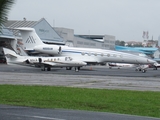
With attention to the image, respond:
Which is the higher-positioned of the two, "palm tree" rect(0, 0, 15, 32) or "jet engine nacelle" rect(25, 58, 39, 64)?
"palm tree" rect(0, 0, 15, 32)

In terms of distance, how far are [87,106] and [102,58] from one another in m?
45.9

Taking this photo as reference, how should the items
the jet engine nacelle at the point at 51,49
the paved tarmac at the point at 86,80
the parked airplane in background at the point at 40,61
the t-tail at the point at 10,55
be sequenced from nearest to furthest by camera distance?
the paved tarmac at the point at 86,80, the parked airplane in background at the point at 40,61, the t-tail at the point at 10,55, the jet engine nacelle at the point at 51,49

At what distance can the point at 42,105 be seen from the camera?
13820mm

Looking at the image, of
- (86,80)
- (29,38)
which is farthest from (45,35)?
(86,80)

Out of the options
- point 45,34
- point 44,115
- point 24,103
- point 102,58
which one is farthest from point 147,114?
point 45,34

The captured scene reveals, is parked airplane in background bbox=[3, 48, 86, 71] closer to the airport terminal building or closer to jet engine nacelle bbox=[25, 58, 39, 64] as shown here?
jet engine nacelle bbox=[25, 58, 39, 64]

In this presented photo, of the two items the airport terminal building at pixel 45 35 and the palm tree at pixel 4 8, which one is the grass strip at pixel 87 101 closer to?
the palm tree at pixel 4 8

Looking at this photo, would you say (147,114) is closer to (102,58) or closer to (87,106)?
(87,106)

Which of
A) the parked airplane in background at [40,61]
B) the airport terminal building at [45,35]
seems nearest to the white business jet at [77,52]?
the airport terminal building at [45,35]

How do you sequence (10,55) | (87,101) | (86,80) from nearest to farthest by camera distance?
(87,101) → (86,80) → (10,55)

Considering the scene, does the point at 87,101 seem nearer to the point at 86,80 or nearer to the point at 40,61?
the point at 86,80

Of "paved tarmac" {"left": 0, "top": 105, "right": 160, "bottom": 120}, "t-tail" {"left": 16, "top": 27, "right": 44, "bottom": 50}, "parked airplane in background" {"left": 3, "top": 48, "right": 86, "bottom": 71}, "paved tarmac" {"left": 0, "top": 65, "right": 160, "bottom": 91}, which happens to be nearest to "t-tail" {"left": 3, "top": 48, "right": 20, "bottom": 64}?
"parked airplane in background" {"left": 3, "top": 48, "right": 86, "bottom": 71}

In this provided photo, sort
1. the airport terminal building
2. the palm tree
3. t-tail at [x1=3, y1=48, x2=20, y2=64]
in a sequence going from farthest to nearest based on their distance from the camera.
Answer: the airport terminal building < t-tail at [x1=3, y1=48, x2=20, y2=64] < the palm tree

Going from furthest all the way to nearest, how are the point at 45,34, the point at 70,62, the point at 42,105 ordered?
1. the point at 45,34
2. the point at 70,62
3. the point at 42,105
